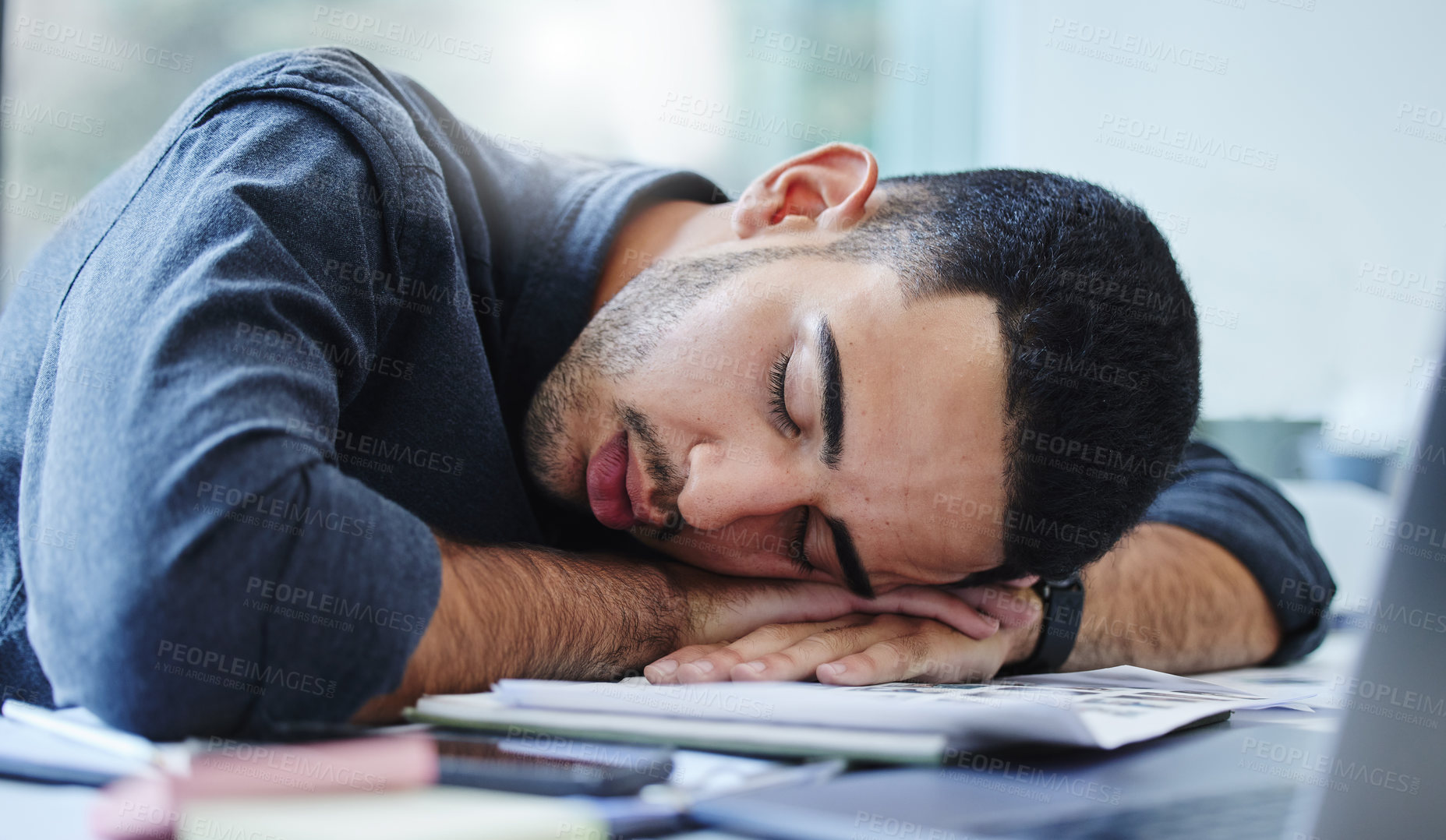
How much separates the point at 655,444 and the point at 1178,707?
0.59 meters

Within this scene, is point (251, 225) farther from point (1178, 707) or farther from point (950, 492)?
point (1178, 707)

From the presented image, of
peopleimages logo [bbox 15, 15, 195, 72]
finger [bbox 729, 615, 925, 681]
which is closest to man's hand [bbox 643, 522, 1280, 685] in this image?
finger [bbox 729, 615, 925, 681]

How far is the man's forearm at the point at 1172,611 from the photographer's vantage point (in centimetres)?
143

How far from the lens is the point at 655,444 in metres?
1.10

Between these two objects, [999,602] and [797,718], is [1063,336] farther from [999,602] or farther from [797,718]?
[797,718]

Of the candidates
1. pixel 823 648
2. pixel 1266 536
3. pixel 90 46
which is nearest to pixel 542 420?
pixel 823 648

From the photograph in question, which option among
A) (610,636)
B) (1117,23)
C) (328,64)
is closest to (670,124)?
(1117,23)

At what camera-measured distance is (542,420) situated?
124 centimetres

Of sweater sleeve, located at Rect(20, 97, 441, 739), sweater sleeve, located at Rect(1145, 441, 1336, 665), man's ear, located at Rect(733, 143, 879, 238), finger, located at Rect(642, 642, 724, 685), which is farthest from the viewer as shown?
sweater sleeve, located at Rect(1145, 441, 1336, 665)

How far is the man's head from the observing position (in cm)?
100

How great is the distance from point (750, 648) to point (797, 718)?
326 mm

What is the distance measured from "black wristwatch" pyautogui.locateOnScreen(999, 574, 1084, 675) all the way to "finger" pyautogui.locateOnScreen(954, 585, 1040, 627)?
0.27 ft

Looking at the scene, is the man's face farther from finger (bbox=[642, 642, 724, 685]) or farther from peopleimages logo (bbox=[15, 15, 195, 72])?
peopleimages logo (bbox=[15, 15, 195, 72])

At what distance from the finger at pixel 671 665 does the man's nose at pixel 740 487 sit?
133mm
